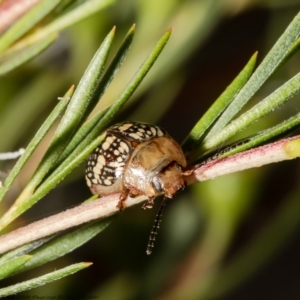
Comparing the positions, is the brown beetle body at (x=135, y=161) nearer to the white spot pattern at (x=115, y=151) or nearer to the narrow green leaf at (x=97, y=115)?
the white spot pattern at (x=115, y=151)

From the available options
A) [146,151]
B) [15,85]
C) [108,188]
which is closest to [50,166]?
[108,188]

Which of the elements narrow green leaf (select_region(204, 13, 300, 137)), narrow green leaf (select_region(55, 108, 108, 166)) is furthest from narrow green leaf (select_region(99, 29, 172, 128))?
narrow green leaf (select_region(204, 13, 300, 137))

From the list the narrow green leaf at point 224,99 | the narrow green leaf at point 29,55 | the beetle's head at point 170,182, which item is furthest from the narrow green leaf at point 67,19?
the beetle's head at point 170,182

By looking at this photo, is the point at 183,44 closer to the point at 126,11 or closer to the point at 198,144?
the point at 126,11

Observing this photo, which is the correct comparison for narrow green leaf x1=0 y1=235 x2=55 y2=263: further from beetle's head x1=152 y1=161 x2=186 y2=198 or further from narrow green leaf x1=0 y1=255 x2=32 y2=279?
beetle's head x1=152 y1=161 x2=186 y2=198

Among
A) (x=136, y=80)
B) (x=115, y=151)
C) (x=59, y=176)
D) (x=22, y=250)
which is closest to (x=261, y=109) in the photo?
(x=136, y=80)

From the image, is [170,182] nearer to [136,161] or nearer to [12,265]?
[136,161]
